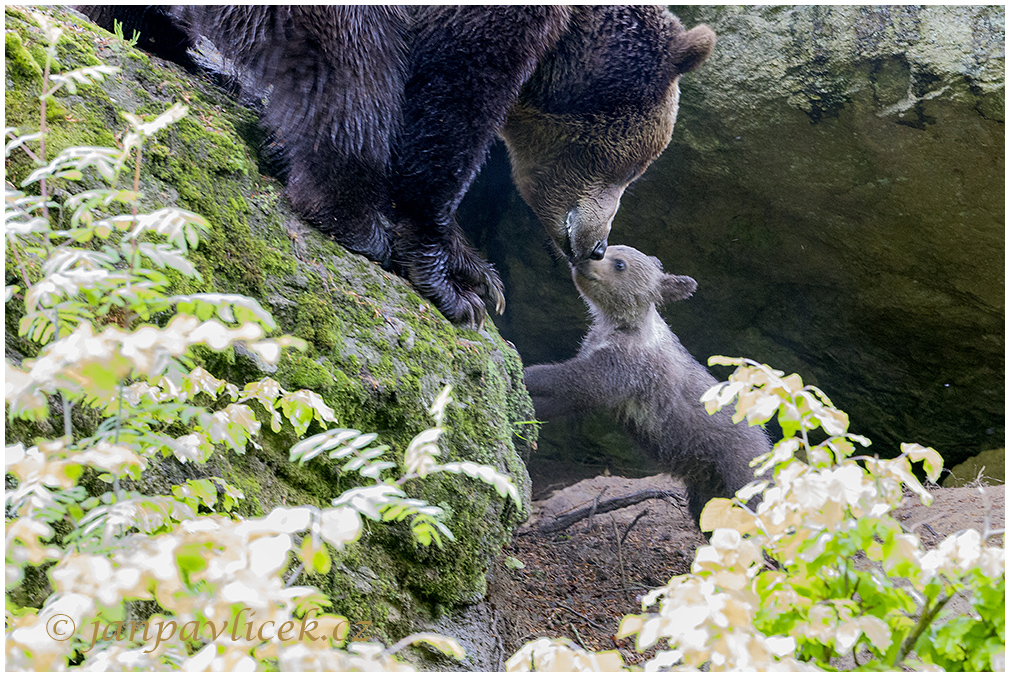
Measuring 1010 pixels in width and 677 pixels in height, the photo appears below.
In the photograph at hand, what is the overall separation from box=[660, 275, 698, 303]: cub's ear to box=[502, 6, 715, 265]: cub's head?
60 centimetres

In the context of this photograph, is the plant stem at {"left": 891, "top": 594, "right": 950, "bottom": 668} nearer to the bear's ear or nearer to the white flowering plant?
the white flowering plant

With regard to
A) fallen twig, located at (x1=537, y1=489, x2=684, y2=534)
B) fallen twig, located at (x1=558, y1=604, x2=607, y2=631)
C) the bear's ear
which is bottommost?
fallen twig, located at (x1=537, y1=489, x2=684, y2=534)

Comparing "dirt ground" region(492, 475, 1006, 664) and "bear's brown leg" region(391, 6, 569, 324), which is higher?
"bear's brown leg" region(391, 6, 569, 324)

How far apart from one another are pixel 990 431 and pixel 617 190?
11.0ft

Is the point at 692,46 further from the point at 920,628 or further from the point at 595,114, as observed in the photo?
the point at 920,628

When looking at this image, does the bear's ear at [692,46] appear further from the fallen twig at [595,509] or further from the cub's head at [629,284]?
the fallen twig at [595,509]

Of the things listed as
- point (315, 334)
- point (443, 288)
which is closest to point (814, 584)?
point (315, 334)

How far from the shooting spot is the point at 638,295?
14.1ft

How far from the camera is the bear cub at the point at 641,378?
12.8 feet

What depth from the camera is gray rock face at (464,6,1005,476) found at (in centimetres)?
351

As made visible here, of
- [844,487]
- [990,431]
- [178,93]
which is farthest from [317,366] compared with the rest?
[990,431]

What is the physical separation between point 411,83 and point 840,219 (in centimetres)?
299

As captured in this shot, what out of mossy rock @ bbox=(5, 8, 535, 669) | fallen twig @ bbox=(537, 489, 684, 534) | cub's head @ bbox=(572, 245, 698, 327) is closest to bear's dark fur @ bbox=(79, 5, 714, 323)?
mossy rock @ bbox=(5, 8, 535, 669)

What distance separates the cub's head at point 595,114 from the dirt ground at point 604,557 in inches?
67.2
